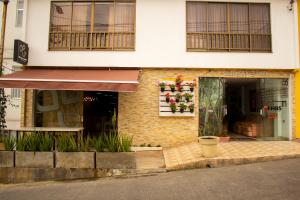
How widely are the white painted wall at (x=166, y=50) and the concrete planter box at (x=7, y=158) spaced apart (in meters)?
5.32

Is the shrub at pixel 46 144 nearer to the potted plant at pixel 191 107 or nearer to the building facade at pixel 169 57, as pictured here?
the building facade at pixel 169 57

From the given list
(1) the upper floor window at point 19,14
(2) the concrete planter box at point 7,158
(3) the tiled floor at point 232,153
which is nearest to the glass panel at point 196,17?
(3) the tiled floor at point 232,153

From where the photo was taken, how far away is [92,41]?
41.5 ft

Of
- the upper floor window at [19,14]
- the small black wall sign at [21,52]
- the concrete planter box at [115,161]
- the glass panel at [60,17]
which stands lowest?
the concrete planter box at [115,161]

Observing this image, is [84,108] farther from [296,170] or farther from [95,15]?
[296,170]

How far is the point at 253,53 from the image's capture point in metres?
12.4

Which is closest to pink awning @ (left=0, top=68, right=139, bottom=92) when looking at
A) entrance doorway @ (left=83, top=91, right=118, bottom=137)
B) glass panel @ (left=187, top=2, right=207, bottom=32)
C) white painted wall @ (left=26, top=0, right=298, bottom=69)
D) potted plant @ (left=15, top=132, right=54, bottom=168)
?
white painted wall @ (left=26, top=0, right=298, bottom=69)

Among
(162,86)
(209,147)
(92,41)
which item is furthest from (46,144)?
(92,41)

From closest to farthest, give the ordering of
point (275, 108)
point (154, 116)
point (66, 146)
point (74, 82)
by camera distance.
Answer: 1. point (66, 146)
2. point (74, 82)
3. point (154, 116)
4. point (275, 108)

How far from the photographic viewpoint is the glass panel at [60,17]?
12914mm

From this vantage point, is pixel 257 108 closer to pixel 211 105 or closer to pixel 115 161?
pixel 211 105

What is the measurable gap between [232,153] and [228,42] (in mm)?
5813

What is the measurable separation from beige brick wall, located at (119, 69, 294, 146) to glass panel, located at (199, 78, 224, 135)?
0.32 metres

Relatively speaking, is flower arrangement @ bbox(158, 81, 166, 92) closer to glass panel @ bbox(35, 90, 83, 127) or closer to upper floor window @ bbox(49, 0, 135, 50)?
upper floor window @ bbox(49, 0, 135, 50)
